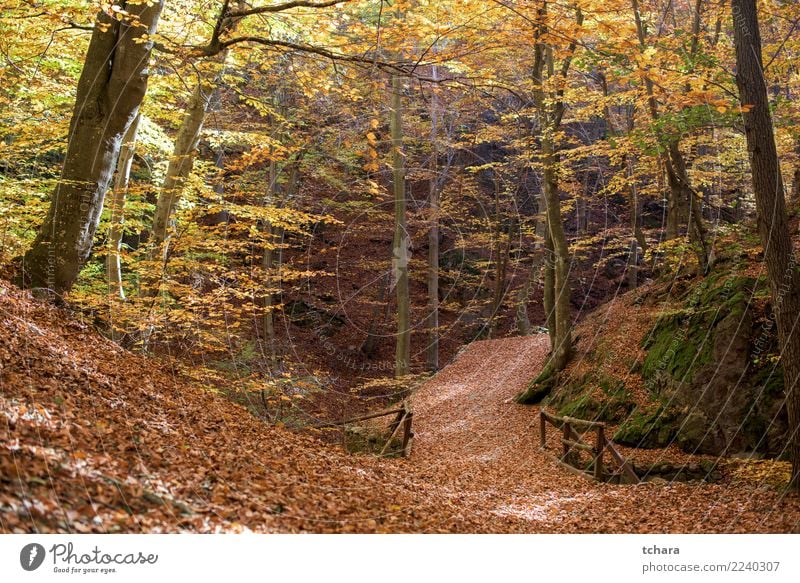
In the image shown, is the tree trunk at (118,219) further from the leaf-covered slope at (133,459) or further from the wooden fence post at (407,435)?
the wooden fence post at (407,435)

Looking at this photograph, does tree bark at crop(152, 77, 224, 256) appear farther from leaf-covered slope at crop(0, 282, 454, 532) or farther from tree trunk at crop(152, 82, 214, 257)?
leaf-covered slope at crop(0, 282, 454, 532)

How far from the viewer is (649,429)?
28.7 feet

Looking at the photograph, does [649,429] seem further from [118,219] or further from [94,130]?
[118,219]

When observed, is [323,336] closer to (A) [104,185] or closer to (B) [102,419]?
(A) [104,185]

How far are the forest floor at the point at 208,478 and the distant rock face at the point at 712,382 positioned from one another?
3.53 ft

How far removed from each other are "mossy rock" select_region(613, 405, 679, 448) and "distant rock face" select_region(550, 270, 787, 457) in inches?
0.5

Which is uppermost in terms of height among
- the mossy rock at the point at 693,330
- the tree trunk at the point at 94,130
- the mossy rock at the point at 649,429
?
the tree trunk at the point at 94,130

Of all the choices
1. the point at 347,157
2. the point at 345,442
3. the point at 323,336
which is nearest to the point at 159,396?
the point at 345,442

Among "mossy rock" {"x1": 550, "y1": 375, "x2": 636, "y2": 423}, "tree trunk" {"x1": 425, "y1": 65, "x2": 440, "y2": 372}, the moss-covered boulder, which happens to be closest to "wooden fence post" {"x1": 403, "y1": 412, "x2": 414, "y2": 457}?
"mossy rock" {"x1": 550, "y1": 375, "x2": 636, "y2": 423}

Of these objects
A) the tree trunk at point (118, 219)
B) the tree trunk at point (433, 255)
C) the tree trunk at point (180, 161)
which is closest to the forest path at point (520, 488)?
the tree trunk at point (433, 255)

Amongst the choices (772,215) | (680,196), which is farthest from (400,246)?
(772,215)

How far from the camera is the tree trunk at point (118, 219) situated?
9.17 metres

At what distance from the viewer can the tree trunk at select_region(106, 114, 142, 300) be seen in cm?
917
